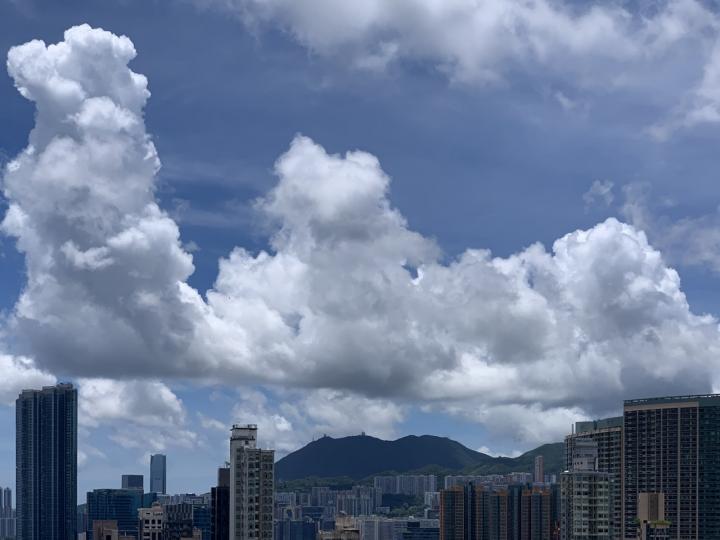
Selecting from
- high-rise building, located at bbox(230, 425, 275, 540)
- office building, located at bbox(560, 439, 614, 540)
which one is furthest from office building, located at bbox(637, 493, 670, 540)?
high-rise building, located at bbox(230, 425, 275, 540)

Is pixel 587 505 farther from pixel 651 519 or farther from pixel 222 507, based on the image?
pixel 651 519

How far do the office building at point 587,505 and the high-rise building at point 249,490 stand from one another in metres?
29.9

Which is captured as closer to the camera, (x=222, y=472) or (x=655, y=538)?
(x=222, y=472)

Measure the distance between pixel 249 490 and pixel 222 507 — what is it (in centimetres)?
838

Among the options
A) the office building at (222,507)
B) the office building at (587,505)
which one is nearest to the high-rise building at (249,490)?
the office building at (222,507)

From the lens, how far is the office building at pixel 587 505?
11281 cm

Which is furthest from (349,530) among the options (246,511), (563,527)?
(563,527)

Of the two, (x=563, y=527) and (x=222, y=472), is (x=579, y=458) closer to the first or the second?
(x=563, y=527)

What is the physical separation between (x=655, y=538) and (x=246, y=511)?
2678 inches

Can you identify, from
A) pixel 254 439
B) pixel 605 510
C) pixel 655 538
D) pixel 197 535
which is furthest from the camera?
pixel 197 535

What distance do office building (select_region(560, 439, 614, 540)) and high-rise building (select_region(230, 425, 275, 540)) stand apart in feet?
98.0

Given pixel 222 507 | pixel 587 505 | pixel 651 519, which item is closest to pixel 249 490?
pixel 222 507

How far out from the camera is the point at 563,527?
119m

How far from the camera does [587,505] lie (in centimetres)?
11425
